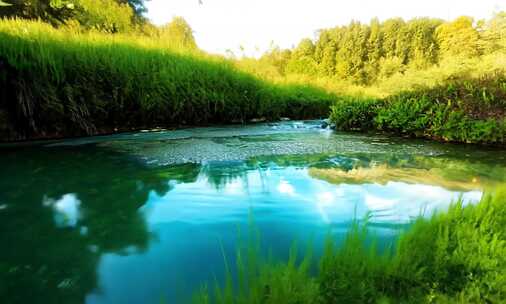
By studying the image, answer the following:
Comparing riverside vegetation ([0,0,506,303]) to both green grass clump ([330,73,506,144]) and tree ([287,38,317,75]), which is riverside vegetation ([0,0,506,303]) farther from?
tree ([287,38,317,75])

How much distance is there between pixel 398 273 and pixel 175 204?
1.22 meters

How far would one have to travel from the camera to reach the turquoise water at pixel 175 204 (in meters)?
1.11

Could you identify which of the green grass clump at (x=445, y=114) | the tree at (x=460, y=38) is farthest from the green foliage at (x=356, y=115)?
the tree at (x=460, y=38)

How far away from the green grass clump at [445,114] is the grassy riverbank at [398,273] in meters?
3.75

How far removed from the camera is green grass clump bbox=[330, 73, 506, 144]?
4293 millimetres

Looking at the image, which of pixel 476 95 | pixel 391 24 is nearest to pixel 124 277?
pixel 476 95

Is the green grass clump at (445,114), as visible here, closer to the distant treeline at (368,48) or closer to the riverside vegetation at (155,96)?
the riverside vegetation at (155,96)

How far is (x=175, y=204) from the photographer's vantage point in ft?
5.94

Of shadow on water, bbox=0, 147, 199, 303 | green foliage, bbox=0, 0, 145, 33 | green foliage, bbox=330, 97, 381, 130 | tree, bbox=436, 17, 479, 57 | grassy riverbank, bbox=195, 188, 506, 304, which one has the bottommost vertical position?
shadow on water, bbox=0, 147, 199, 303

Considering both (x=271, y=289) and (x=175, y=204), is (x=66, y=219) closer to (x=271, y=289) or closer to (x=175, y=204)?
(x=175, y=204)

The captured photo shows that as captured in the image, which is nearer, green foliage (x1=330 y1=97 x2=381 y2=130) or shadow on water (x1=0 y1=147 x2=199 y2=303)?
shadow on water (x1=0 y1=147 x2=199 y2=303)

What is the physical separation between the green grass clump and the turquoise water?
838 millimetres

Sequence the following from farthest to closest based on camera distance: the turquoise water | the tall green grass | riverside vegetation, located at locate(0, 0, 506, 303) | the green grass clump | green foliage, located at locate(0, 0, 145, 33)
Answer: green foliage, located at locate(0, 0, 145, 33) → the green grass clump → the tall green grass → the turquoise water → riverside vegetation, located at locate(0, 0, 506, 303)

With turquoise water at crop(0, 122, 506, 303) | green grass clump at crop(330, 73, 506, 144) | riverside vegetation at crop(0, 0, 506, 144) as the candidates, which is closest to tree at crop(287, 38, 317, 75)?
riverside vegetation at crop(0, 0, 506, 144)
